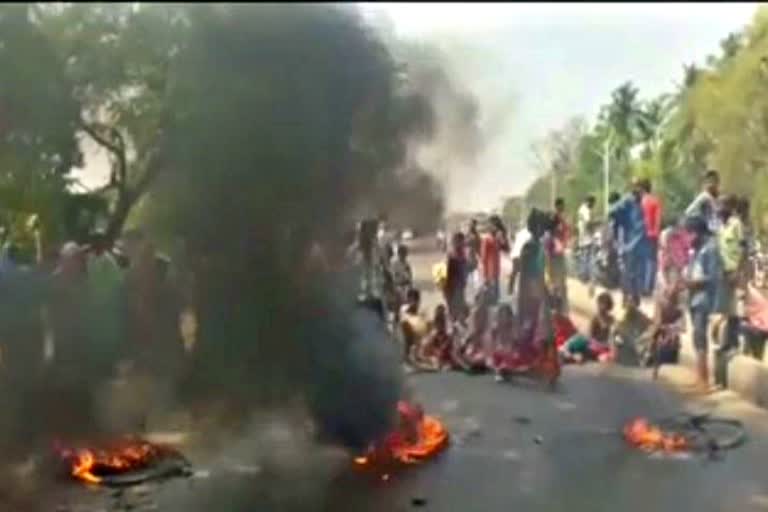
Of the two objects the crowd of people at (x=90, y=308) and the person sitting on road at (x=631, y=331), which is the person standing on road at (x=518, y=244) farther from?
the crowd of people at (x=90, y=308)

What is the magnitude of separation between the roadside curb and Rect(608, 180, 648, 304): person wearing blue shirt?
27cm

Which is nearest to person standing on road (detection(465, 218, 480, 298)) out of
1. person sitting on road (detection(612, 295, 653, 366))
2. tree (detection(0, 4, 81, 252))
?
person sitting on road (detection(612, 295, 653, 366))

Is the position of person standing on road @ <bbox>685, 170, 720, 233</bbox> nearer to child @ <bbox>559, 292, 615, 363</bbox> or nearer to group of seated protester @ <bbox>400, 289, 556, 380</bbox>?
child @ <bbox>559, 292, 615, 363</bbox>

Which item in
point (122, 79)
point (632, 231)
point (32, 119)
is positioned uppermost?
point (122, 79)

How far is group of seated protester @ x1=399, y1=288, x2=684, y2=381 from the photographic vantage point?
9.55m

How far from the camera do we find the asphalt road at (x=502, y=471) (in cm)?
704

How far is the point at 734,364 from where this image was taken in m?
9.36

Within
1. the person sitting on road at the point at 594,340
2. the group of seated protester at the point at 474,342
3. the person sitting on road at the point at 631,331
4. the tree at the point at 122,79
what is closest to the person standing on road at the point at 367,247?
the group of seated protester at the point at 474,342

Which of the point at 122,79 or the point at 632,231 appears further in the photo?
the point at 632,231

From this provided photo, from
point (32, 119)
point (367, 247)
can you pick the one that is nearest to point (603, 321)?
point (367, 247)

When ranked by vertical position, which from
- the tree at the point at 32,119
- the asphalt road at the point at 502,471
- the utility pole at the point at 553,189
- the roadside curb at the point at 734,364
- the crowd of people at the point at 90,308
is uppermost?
the tree at the point at 32,119

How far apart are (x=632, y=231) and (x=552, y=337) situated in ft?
3.13

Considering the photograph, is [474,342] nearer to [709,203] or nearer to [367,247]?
[709,203]

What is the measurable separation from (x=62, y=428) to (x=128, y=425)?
0.33 m
